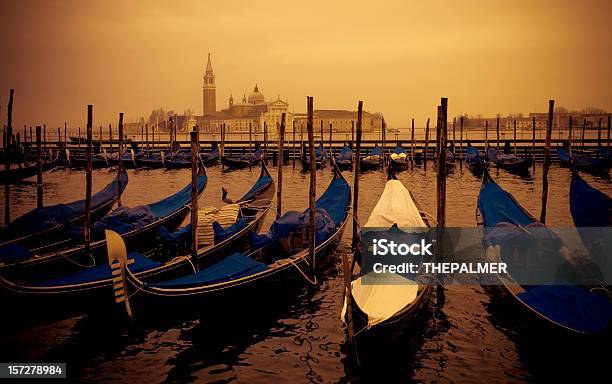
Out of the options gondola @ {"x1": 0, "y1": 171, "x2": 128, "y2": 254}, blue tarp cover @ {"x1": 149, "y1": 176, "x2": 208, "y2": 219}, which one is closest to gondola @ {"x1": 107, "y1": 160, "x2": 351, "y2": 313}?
blue tarp cover @ {"x1": 149, "y1": 176, "x2": 208, "y2": 219}

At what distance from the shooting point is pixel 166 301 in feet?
23.8

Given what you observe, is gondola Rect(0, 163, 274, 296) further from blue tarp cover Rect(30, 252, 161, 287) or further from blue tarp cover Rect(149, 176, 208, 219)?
blue tarp cover Rect(149, 176, 208, 219)

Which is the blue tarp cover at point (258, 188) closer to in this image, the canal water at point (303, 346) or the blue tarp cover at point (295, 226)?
the blue tarp cover at point (295, 226)

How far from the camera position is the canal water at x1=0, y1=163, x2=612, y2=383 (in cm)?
644

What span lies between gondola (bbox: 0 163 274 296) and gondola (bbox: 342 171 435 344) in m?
2.42

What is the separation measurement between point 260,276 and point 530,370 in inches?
151

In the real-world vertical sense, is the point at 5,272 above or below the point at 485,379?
above

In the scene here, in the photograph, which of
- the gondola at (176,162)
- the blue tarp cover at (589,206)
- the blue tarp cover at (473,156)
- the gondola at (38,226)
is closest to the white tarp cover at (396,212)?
the blue tarp cover at (589,206)

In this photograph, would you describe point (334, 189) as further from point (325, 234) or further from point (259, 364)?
point (259, 364)

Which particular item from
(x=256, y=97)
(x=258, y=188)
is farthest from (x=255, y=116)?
(x=258, y=188)

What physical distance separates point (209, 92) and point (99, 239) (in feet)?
459

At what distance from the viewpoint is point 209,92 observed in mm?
146125

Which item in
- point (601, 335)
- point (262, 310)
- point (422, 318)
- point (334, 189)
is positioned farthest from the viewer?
point (334, 189)

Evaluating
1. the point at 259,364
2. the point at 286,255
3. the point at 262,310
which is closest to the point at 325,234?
the point at 286,255
